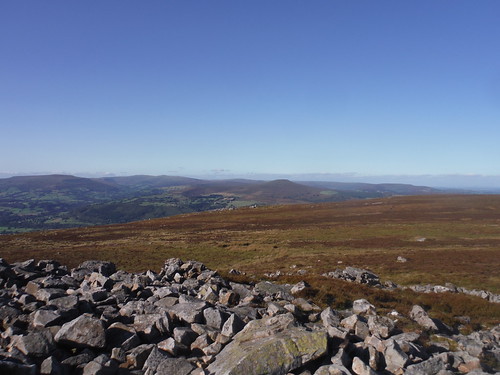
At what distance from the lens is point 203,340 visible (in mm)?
11141

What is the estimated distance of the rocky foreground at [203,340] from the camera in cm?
938

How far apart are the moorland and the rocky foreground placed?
18.9ft

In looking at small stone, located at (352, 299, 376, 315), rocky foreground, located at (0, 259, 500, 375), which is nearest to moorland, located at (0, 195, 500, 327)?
small stone, located at (352, 299, 376, 315)

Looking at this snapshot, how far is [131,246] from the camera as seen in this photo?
57.0m

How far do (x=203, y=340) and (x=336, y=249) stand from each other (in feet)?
133

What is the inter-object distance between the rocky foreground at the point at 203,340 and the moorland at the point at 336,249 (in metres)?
5.77

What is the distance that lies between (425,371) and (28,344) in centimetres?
1244

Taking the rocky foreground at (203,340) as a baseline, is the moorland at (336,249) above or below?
below

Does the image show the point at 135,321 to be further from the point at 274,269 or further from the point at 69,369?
the point at 274,269

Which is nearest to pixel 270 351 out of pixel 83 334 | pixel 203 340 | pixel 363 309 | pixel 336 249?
pixel 203 340

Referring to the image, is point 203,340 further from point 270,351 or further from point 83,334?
point 83,334

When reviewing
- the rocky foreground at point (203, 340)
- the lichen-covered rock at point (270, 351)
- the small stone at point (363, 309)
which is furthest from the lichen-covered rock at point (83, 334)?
the small stone at point (363, 309)

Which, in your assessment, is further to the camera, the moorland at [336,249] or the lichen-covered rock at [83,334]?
the moorland at [336,249]

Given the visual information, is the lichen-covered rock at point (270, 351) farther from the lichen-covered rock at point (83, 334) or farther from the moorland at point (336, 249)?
the moorland at point (336, 249)
